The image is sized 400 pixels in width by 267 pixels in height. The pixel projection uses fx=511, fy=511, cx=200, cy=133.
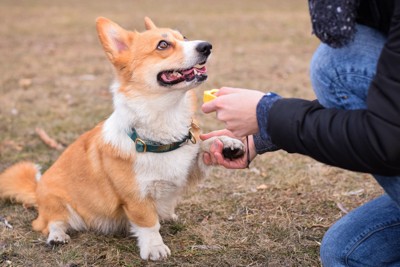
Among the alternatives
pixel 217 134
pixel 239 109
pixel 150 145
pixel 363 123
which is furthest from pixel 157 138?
pixel 363 123

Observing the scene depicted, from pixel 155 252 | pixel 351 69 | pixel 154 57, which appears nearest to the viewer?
pixel 351 69

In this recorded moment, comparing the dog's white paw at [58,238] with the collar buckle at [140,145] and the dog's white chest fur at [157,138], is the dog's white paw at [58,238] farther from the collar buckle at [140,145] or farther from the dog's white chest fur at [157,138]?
the collar buckle at [140,145]

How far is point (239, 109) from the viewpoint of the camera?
1.57m

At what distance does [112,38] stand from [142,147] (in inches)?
22.7

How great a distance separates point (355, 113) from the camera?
4.52ft

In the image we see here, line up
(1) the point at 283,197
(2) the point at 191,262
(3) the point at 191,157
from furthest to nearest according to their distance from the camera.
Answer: (1) the point at 283,197
(3) the point at 191,157
(2) the point at 191,262

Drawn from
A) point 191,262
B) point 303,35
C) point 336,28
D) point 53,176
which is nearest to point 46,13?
point 303,35

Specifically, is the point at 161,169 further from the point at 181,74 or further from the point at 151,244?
the point at 181,74

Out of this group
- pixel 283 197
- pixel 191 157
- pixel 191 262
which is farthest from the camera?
pixel 283 197

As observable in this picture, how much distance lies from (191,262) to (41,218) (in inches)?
36.9

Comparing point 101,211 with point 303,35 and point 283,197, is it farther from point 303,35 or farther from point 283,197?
point 303,35

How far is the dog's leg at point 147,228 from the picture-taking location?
242cm

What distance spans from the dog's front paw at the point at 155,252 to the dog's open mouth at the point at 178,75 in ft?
2.56

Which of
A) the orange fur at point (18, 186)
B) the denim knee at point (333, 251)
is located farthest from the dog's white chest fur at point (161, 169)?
the orange fur at point (18, 186)
